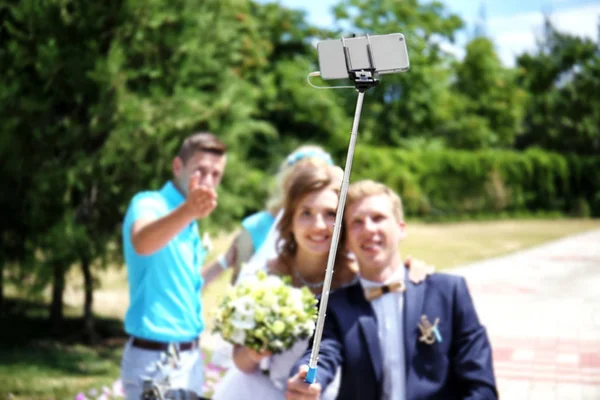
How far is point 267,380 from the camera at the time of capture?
309 cm

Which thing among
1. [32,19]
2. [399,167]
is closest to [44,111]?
[32,19]

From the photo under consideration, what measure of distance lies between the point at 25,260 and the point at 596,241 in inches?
786


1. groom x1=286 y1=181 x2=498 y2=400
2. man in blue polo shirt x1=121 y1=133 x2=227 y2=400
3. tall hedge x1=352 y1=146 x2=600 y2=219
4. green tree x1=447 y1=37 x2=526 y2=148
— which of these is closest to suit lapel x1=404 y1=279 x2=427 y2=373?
groom x1=286 y1=181 x2=498 y2=400

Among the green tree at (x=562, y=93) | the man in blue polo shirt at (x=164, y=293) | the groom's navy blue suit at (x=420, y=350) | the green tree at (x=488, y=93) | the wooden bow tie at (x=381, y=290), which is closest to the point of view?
the groom's navy blue suit at (x=420, y=350)

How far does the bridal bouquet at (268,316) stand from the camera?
111 inches

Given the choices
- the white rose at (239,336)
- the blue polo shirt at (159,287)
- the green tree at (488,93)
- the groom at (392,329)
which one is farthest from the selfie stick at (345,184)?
the green tree at (488,93)

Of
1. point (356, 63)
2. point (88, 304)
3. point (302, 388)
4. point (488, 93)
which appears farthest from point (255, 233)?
point (488, 93)

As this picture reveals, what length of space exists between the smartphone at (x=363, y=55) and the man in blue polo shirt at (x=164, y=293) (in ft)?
6.15

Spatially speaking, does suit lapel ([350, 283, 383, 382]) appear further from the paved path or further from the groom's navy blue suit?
the paved path

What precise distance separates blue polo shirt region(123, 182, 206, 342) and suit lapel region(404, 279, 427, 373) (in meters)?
1.17

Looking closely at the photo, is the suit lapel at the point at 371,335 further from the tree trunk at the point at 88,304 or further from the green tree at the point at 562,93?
the green tree at the point at 562,93

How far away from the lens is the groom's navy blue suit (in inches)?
103

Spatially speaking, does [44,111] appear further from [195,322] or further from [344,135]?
[344,135]

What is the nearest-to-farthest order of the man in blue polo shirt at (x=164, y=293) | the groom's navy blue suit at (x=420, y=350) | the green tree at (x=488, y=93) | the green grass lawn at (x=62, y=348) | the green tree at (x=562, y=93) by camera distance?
the groom's navy blue suit at (x=420, y=350), the man in blue polo shirt at (x=164, y=293), the green grass lawn at (x=62, y=348), the green tree at (x=488, y=93), the green tree at (x=562, y=93)
